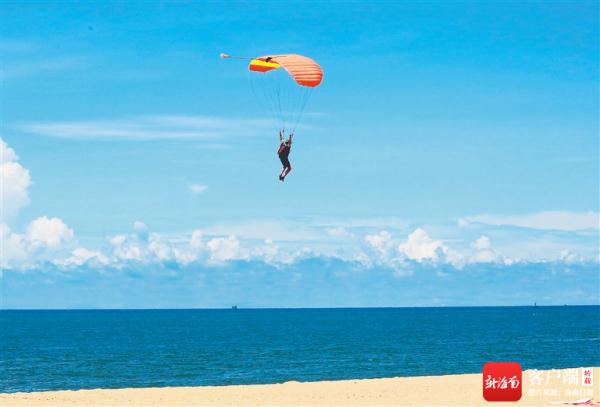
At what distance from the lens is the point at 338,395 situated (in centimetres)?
4141

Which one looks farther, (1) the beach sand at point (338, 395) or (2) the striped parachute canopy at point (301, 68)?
(2) the striped parachute canopy at point (301, 68)

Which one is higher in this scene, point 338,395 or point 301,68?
point 301,68

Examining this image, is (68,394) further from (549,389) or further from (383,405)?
(549,389)

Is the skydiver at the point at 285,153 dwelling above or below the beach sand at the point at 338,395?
above

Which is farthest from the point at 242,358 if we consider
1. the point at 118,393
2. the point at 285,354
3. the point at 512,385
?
the point at 512,385

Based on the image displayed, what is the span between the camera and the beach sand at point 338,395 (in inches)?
1533

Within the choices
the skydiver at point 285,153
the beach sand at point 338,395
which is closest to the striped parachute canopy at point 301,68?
the skydiver at point 285,153

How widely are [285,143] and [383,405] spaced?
42.7 ft

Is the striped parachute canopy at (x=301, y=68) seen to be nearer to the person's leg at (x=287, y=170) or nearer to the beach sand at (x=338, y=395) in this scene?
the person's leg at (x=287, y=170)

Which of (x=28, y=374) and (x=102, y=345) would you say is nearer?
(x=28, y=374)

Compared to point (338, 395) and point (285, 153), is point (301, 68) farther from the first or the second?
point (338, 395)

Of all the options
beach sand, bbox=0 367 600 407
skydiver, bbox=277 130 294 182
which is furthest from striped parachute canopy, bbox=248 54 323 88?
beach sand, bbox=0 367 600 407

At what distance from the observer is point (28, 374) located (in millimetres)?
80875

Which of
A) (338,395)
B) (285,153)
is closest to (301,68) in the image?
(285,153)
